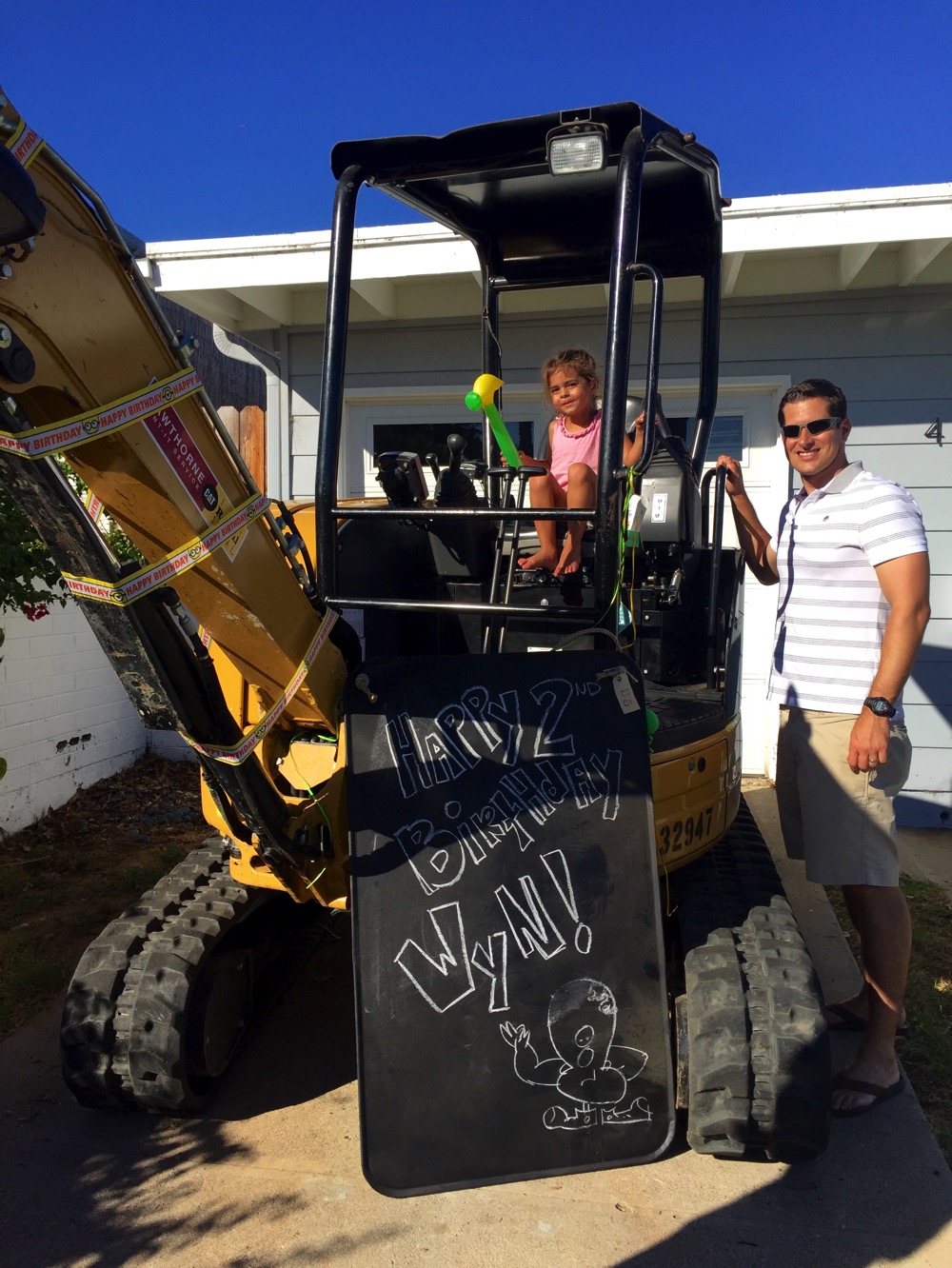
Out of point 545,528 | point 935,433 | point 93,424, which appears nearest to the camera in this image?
point 93,424

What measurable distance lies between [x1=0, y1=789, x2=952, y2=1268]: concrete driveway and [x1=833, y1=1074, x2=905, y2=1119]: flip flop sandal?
0.03 m

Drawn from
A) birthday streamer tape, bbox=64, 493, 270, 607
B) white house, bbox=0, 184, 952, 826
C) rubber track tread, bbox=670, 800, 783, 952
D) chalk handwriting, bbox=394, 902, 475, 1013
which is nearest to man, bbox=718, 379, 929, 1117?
rubber track tread, bbox=670, 800, 783, 952

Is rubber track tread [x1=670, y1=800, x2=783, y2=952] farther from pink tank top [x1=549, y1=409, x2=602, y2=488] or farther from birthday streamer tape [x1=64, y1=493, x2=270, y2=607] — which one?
birthday streamer tape [x1=64, y1=493, x2=270, y2=607]

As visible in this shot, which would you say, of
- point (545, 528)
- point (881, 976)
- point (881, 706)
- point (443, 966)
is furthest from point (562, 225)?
point (881, 976)

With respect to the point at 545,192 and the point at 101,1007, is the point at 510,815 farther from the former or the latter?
the point at 545,192

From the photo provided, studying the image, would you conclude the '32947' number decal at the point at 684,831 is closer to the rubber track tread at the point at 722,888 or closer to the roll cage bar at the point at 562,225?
the rubber track tread at the point at 722,888

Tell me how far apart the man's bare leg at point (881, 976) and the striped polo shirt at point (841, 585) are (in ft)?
2.04

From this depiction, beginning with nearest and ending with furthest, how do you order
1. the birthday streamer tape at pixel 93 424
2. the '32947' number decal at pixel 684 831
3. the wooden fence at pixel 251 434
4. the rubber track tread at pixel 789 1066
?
1. the birthday streamer tape at pixel 93 424
2. the rubber track tread at pixel 789 1066
3. the '32947' number decal at pixel 684 831
4. the wooden fence at pixel 251 434

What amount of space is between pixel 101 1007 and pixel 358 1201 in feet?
3.27

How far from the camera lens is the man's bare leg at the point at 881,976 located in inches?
122

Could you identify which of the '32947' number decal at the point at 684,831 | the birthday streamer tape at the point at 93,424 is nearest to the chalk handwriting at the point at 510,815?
the '32947' number decal at the point at 684,831

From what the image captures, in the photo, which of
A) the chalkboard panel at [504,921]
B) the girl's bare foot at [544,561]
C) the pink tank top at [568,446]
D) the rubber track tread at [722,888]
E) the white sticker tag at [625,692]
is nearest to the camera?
the chalkboard panel at [504,921]

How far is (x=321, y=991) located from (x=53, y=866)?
7.89ft

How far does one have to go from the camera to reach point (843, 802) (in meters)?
3.11
